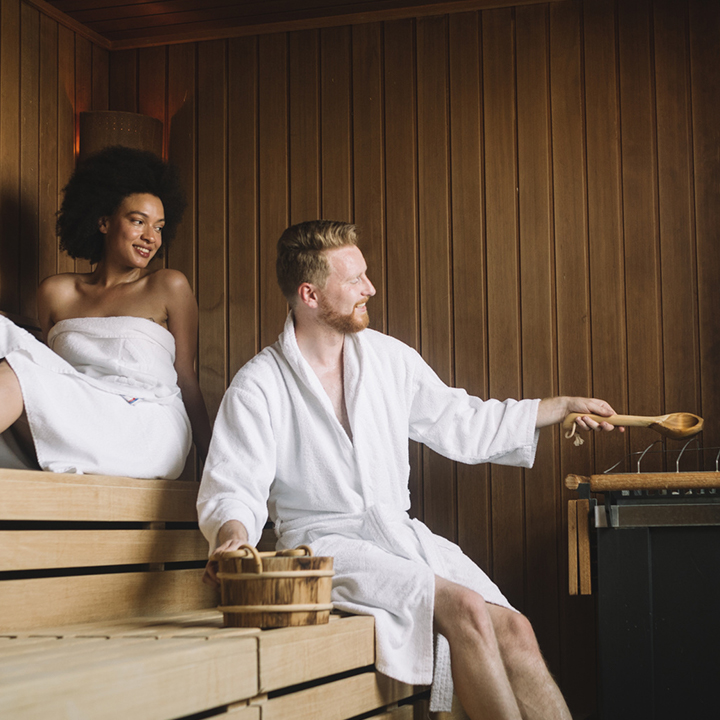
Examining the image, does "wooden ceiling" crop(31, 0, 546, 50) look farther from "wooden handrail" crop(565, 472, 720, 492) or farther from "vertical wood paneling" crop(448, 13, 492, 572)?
"wooden handrail" crop(565, 472, 720, 492)

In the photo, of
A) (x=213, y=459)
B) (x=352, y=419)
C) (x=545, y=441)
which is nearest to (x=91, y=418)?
(x=213, y=459)

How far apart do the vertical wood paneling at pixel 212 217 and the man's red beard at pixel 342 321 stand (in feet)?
2.46

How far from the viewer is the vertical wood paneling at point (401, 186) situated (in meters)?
2.95

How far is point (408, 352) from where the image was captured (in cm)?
259

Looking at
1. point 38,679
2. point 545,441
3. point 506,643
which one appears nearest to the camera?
point 38,679

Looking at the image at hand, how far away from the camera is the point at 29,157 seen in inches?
117

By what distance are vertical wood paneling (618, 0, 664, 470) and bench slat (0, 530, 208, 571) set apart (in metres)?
1.41

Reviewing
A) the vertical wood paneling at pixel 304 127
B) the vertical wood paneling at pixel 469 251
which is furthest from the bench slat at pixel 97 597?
the vertical wood paneling at pixel 304 127

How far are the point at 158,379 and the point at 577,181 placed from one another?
4.83ft

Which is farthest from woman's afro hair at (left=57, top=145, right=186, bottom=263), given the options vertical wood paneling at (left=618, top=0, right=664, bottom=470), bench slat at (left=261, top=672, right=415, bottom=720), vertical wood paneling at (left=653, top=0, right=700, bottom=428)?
bench slat at (left=261, top=672, right=415, bottom=720)

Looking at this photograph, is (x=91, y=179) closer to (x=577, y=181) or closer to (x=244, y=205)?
(x=244, y=205)

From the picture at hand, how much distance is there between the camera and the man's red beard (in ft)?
8.08

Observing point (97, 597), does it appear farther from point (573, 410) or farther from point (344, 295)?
point (573, 410)

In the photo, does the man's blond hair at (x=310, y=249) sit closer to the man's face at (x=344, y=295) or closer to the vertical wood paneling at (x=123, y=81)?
the man's face at (x=344, y=295)
